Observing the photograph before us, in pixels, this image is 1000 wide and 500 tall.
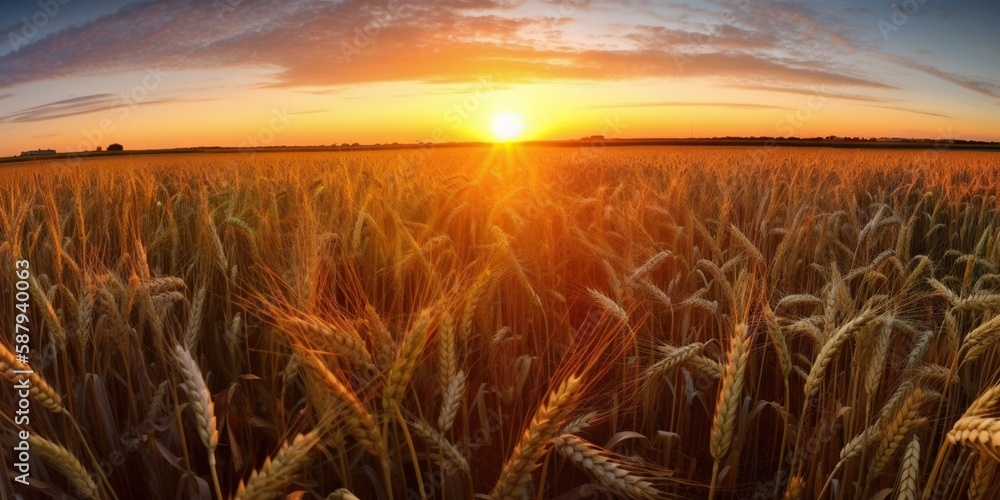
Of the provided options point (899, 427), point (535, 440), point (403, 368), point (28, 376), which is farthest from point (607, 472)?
point (28, 376)

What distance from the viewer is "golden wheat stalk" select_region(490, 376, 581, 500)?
1.00m

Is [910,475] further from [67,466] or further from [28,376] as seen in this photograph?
[28,376]

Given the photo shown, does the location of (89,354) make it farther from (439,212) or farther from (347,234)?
(439,212)

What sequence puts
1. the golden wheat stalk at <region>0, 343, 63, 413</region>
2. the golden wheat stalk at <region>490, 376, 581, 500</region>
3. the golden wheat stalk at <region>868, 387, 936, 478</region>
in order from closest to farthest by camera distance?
the golden wheat stalk at <region>490, 376, 581, 500</region> → the golden wheat stalk at <region>0, 343, 63, 413</region> → the golden wheat stalk at <region>868, 387, 936, 478</region>

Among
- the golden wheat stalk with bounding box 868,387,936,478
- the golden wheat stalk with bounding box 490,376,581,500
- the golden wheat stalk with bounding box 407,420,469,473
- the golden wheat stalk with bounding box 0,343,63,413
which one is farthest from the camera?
the golden wheat stalk with bounding box 868,387,936,478

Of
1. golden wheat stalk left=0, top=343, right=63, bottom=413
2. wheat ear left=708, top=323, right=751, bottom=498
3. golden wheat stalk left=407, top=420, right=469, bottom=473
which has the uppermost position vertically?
golden wheat stalk left=0, top=343, right=63, bottom=413

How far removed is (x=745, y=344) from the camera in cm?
128

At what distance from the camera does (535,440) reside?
39.8 inches

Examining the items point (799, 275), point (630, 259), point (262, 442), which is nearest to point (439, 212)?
point (630, 259)

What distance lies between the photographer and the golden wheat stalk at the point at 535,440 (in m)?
1.00

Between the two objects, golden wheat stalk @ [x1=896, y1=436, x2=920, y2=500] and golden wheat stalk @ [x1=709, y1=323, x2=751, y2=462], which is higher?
golden wheat stalk @ [x1=709, y1=323, x2=751, y2=462]

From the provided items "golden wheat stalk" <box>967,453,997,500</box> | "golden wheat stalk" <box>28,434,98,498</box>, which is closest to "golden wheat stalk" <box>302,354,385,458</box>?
"golden wheat stalk" <box>28,434,98,498</box>

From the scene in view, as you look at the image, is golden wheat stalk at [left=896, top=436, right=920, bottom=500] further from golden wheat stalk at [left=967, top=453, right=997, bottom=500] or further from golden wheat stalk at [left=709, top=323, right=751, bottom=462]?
golden wheat stalk at [left=709, top=323, right=751, bottom=462]

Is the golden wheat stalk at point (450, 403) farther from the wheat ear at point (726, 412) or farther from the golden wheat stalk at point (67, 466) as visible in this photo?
the golden wheat stalk at point (67, 466)
